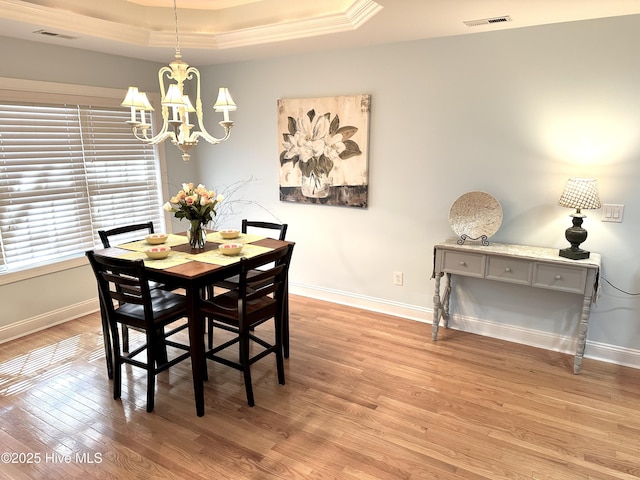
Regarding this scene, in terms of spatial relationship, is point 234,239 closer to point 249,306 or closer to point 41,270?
point 249,306

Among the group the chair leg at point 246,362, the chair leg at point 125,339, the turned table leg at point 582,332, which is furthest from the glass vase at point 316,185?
the turned table leg at point 582,332

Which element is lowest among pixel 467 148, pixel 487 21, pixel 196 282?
pixel 196 282

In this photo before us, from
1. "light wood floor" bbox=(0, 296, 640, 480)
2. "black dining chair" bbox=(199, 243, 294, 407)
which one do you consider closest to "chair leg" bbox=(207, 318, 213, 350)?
"light wood floor" bbox=(0, 296, 640, 480)

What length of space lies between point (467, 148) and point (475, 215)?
55 centimetres

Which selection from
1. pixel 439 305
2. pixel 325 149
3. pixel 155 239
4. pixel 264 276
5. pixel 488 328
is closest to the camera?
pixel 264 276

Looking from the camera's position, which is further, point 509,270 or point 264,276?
point 509,270

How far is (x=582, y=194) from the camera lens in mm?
2758

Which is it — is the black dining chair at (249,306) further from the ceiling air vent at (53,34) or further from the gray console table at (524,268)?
the ceiling air vent at (53,34)

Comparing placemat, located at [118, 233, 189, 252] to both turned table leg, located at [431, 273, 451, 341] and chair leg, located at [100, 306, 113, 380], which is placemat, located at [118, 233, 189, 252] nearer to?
chair leg, located at [100, 306, 113, 380]

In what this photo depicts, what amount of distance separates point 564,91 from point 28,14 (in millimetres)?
3738

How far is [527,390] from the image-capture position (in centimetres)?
274

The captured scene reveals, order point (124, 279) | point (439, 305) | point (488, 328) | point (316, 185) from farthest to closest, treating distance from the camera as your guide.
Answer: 1. point (316, 185)
2. point (488, 328)
3. point (439, 305)
4. point (124, 279)

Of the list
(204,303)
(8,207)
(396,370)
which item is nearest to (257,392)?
(204,303)

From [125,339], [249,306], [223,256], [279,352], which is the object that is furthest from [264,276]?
[125,339]
